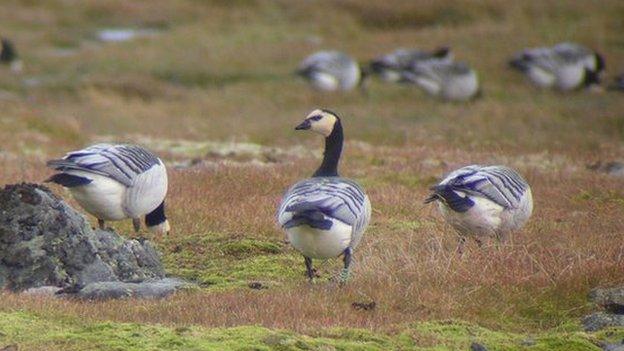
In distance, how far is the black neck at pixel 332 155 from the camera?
13.3 metres

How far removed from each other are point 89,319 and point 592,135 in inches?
862

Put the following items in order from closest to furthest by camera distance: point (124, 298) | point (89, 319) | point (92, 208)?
point (89, 319) → point (124, 298) → point (92, 208)

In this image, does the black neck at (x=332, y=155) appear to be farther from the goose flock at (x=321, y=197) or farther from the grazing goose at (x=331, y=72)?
the grazing goose at (x=331, y=72)

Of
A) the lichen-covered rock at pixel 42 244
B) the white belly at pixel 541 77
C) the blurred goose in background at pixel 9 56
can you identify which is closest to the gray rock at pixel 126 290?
the lichen-covered rock at pixel 42 244

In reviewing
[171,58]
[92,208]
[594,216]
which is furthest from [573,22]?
[92,208]

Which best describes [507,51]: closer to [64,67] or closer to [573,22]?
[573,22]

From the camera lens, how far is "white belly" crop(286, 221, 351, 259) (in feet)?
37.2

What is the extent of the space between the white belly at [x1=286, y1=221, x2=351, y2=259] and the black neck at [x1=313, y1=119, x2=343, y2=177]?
5.39 ft

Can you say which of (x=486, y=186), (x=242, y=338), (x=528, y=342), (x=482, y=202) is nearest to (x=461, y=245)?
(x=482, y=202)

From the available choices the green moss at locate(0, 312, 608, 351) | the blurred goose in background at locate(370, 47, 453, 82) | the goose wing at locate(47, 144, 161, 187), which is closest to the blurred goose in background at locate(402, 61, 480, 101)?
the blurred goose in background at locate(370, 47, 453, 82)

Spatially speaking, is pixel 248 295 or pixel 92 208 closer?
pixel 248 295

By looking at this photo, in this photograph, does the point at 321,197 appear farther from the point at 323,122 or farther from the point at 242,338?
the point at 242,338

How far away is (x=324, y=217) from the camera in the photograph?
11148 millimetres

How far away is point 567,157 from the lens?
25.4 meters
